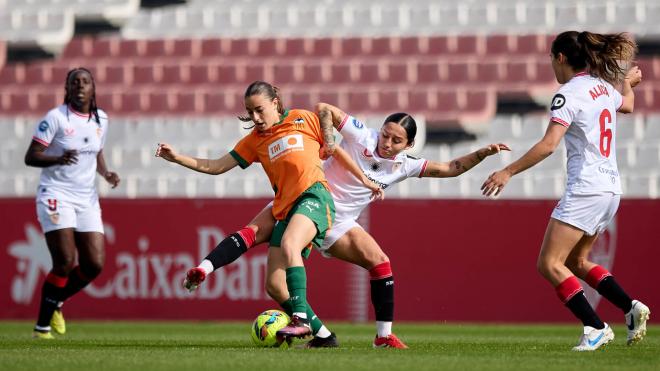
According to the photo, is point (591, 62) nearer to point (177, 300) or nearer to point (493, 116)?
point (177, 300)

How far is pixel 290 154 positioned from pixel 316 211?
0.46m

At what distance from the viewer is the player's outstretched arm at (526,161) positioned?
23.0 feet

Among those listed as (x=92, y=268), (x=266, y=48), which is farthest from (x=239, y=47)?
(x=92, y=268)

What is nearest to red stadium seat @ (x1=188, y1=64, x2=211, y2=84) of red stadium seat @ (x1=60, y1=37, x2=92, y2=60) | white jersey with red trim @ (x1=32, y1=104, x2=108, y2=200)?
red stadium seat @ (x1=60, y1=37, x2=92, y2=60)

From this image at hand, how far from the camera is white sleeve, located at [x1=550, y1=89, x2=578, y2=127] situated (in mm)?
7289

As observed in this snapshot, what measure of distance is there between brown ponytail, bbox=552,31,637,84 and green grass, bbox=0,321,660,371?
1.80m

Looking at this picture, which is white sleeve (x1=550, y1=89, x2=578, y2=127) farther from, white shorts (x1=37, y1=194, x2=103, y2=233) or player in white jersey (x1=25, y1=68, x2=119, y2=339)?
white shorts (x1=37, y1=194, x2=103, y2=233)

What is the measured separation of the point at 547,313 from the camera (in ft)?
42.6

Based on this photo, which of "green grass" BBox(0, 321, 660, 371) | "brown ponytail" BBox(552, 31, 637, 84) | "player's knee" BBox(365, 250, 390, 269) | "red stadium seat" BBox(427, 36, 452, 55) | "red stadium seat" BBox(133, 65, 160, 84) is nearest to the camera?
"green grass" BBox(0, 321, 660, 371)

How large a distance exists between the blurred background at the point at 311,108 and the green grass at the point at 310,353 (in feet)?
6.45

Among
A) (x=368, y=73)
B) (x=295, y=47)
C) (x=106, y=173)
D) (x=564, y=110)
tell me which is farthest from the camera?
(x=295, y=47)

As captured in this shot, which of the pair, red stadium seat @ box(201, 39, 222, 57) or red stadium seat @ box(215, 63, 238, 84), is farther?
red stadium seat @ box(201, 39, 222, 57)

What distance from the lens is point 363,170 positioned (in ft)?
26.9

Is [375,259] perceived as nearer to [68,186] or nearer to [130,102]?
[68,186]
